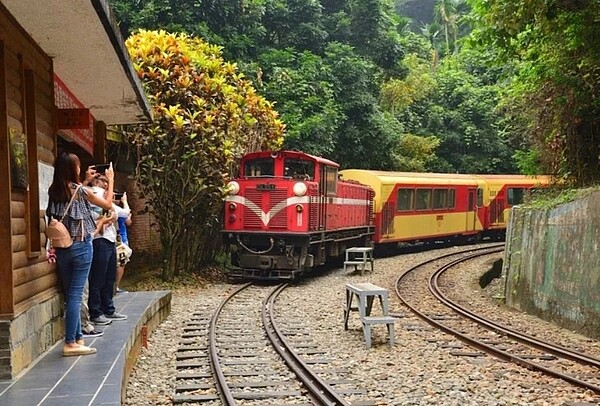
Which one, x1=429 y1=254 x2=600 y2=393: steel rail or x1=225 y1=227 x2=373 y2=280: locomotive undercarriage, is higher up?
x1=225 y1=227 x2=373 y2=280: locomotive undercarriage

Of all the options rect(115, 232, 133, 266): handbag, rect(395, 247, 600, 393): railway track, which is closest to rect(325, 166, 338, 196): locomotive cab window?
rect(395, 247, 600, 393): railway track

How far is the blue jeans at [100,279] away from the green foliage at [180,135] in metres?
5.58

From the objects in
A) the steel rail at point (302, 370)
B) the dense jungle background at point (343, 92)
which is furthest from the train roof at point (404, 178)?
the steel rail at point (302, 370)

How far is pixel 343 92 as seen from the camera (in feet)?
80.1

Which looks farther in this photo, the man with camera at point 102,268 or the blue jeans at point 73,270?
the man with camera at point 102,268

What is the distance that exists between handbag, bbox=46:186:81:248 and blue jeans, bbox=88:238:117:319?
1.68 meters

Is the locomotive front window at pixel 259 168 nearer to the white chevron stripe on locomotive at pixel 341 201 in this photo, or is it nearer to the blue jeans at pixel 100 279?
the white chevron stripe on locomotive at pixel 341 201

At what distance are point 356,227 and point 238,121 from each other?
5.14m

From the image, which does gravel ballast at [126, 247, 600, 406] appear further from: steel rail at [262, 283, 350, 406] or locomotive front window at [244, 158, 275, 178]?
locomotive front window at [244, 158, 275, 178]

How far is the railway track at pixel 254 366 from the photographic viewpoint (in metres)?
5.71

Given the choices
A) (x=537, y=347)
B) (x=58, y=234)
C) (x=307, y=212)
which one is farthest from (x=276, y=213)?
(x=58, y=234)

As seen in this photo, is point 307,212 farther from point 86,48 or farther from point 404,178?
point 86,48

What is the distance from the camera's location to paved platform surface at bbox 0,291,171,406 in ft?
14.5

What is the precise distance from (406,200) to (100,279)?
14.5m
